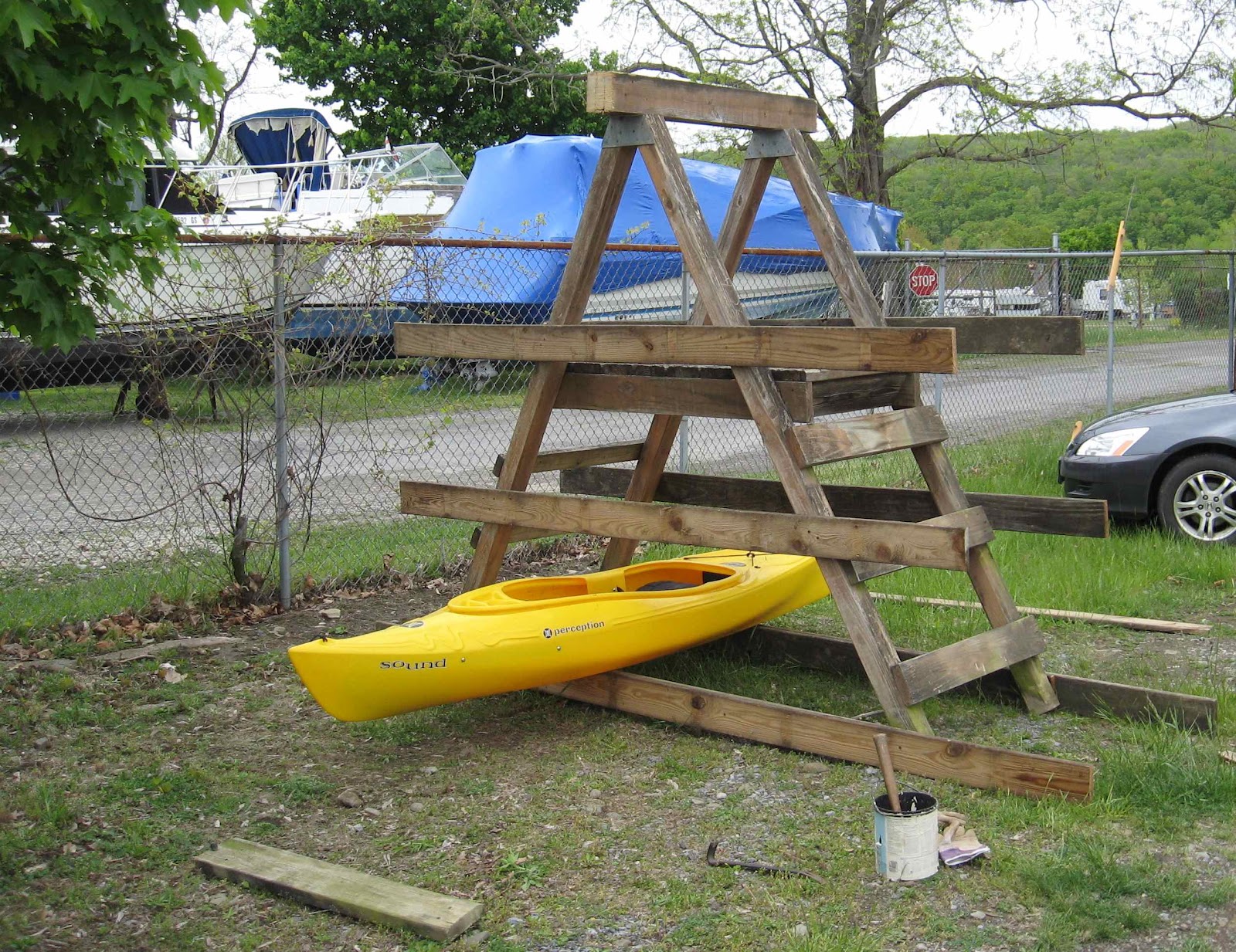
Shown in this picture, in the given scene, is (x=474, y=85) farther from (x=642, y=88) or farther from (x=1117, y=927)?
(x=1117, y=927)

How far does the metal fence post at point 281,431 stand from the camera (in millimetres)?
6637

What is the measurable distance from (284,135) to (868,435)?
2204 centimetres

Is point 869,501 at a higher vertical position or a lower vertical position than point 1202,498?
higher

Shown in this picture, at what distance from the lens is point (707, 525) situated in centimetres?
Answer: 484

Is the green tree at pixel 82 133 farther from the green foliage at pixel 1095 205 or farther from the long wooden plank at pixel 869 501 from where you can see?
the green foliage at pixel 1095 205

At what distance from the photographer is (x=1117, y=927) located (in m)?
3.35

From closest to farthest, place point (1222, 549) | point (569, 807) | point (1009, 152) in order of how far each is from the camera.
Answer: point (569, 807) → point (1222, 549) → point (1009, 152)

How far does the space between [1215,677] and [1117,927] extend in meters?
2.56

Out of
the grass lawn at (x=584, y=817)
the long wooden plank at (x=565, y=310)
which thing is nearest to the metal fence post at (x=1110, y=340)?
the grass lawn at (x=584, y=817)

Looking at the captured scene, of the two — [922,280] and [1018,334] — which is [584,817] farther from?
[922,280]

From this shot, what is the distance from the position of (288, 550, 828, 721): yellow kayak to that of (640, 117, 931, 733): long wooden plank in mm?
832

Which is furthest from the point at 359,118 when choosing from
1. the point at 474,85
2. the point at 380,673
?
the point at 380,673

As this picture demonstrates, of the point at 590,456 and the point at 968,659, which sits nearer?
the point at 968,659

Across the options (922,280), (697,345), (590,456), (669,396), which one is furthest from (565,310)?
(922,280)
